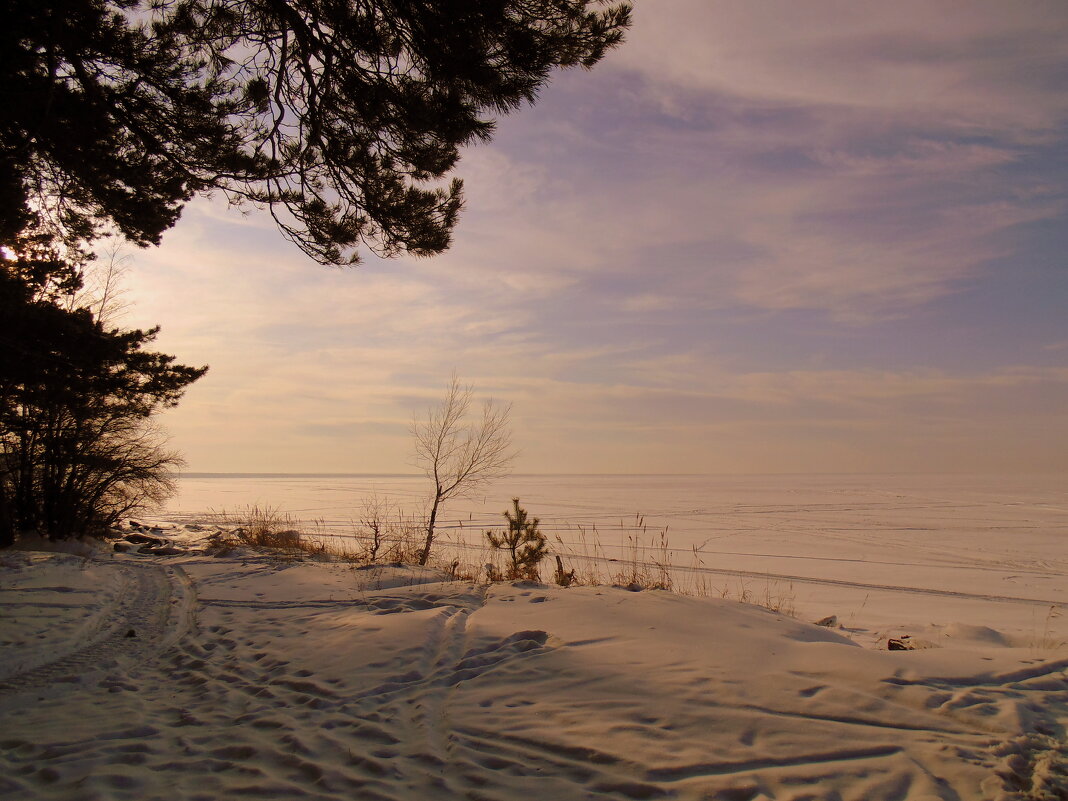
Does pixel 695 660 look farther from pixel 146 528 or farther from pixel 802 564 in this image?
pixel 146 528

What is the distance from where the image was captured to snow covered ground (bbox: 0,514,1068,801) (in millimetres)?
2902

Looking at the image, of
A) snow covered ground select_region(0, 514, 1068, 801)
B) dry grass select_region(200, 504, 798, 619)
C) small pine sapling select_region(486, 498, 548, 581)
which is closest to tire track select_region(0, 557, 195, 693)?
snow covered ground select_region(0, 514, 1068, 801)

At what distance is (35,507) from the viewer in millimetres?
16297

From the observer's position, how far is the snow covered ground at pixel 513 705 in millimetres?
2902

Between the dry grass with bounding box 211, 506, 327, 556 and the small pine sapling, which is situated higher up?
the small pine sapling

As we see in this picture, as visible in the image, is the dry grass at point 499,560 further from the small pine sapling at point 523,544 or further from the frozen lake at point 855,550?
the small pine sapling at point 523,544

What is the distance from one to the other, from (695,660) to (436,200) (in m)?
4.84

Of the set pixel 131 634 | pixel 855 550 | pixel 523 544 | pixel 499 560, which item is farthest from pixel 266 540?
pixel 855 550

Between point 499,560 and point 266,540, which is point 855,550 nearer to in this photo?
point 499,560

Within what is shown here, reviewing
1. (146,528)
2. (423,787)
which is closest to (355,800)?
(423,787)

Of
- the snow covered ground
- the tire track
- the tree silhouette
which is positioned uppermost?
the tree silhouette

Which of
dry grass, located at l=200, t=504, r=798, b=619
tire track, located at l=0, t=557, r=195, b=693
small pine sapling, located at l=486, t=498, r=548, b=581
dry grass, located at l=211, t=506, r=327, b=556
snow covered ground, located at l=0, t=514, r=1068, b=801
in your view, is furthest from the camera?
dry grass, located at l=211, t=506, r=327, b=556

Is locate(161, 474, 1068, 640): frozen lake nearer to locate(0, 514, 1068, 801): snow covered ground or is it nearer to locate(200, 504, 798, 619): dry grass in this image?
locate(200, 504, 798, 619): dry grass

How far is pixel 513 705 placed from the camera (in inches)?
153
